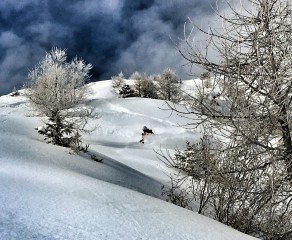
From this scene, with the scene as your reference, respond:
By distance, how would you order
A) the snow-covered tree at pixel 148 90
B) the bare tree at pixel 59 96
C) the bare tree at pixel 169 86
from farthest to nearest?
the snow-covered tree at pixel 148 90 → the bare tree at pixel 169 86 → the bare tree at pixel 59 96

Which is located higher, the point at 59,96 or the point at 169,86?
the point at 169,86

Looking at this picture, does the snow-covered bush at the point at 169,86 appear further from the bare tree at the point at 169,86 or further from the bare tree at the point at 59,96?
the bare tree at the point at 59,96

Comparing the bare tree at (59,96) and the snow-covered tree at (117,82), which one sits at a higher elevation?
the snow-covered tree at (117,82)

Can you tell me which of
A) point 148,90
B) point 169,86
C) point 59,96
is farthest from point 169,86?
point 59,96

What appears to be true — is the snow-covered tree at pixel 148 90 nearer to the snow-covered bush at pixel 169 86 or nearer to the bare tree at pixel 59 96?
the snow-covered bush at pixel 169 86

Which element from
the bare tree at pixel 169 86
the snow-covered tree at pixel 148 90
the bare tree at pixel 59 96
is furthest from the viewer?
the snow-covered tree at pixel 148 90

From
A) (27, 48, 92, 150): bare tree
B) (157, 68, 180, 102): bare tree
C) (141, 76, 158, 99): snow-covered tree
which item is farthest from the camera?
(141, 76, 158, 99): snow-covered tree

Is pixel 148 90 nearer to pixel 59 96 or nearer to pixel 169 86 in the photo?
pixel 169 86

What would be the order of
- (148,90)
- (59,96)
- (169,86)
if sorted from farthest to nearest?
1. (148,90)
2. (169,86)
3. (59,96)

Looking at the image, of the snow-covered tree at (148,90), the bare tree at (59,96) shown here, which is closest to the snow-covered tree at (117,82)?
the snow-covered tree at (148,90)

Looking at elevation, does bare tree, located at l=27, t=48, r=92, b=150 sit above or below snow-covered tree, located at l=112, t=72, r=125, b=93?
below

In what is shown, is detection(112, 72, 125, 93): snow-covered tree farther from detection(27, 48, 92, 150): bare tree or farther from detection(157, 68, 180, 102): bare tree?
detection(27, 48, 92, 150): bare tree

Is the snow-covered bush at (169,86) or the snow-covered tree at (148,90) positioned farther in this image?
the snow-covered tree at (148,90)

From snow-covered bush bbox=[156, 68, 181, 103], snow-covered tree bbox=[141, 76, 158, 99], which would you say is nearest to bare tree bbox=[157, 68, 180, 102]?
snow-covered bush bbox=[156, 68, 181, 103]
